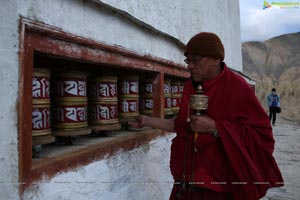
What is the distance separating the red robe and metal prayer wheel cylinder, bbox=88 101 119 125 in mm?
707

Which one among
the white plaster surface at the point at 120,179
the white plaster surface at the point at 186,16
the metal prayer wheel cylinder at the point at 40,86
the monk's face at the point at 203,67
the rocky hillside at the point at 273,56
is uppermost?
the rocky hillside at the point at 273,56

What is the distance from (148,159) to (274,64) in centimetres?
5411

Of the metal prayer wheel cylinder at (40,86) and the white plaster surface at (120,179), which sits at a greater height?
the metal prayer wheel cylinder at (40,86)

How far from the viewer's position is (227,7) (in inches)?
241

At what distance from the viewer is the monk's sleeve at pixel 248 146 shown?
5.43 ft

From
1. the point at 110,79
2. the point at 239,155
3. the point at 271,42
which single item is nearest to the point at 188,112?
the point at 239,155

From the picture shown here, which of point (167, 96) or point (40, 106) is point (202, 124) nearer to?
point (40, 106)

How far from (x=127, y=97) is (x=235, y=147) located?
1.10m

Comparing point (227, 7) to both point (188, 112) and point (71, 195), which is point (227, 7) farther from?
point (71, 195)

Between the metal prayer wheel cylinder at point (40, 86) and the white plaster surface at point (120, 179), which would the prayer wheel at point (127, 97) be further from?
the metal prayer wheel cylinder at point (40, 86)

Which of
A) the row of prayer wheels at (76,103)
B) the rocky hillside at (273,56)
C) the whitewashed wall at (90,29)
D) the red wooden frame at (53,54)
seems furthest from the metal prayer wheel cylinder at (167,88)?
the rocky hillside at (273,56)

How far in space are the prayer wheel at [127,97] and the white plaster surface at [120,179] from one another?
253mm

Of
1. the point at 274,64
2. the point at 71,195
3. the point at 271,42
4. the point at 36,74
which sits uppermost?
the point at 271,42

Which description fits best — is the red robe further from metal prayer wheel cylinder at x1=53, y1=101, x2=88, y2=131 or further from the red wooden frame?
metal prayer wheel cylinder at x1=53, y1=101, x2=88, y2=131
